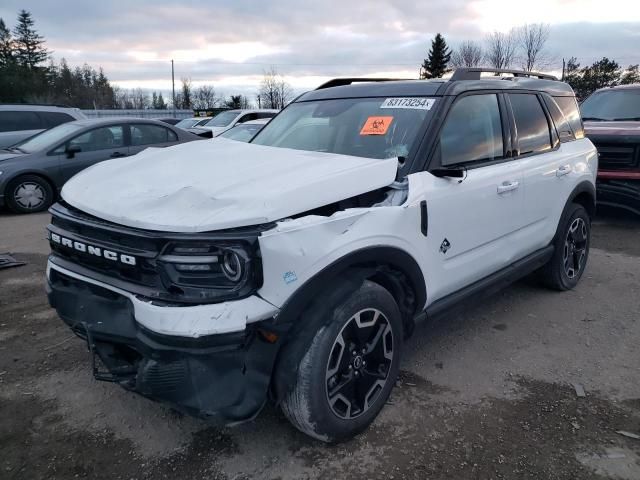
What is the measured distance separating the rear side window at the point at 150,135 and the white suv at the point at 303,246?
6243mm

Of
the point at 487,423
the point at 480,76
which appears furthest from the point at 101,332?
the point at 480,76

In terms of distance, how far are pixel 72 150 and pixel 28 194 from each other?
3.37 ft

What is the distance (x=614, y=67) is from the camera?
1383 inches

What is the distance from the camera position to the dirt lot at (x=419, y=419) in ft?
8.18

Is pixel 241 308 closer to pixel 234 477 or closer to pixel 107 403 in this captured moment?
pixel 234 477

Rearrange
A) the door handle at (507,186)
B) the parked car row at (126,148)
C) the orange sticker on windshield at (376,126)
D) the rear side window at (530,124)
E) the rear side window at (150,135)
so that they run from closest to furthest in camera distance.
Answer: the orange sticker on windshield at (376,126)
the door handle at (507,186)
the rear side window at (530,124)
the parked car row at (126,148)
the rear side window at (150,135)

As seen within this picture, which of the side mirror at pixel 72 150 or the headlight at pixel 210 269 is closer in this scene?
the headlight at pixel 210 269

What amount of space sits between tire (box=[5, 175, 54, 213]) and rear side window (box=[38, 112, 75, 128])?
2.99m

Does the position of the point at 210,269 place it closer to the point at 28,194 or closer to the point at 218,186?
the point at 218,186

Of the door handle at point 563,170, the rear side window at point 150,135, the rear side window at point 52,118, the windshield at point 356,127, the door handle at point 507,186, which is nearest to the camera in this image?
the windshield at point 356,127

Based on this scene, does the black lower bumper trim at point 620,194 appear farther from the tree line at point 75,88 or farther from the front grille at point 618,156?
the tree line at point 75,88

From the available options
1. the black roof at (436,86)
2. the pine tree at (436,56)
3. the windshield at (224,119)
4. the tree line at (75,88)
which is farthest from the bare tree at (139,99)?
the black roof at (436,86)

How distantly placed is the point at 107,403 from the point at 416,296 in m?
1.94

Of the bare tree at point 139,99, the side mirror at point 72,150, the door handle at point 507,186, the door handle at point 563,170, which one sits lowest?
the door handle at point 507,186
